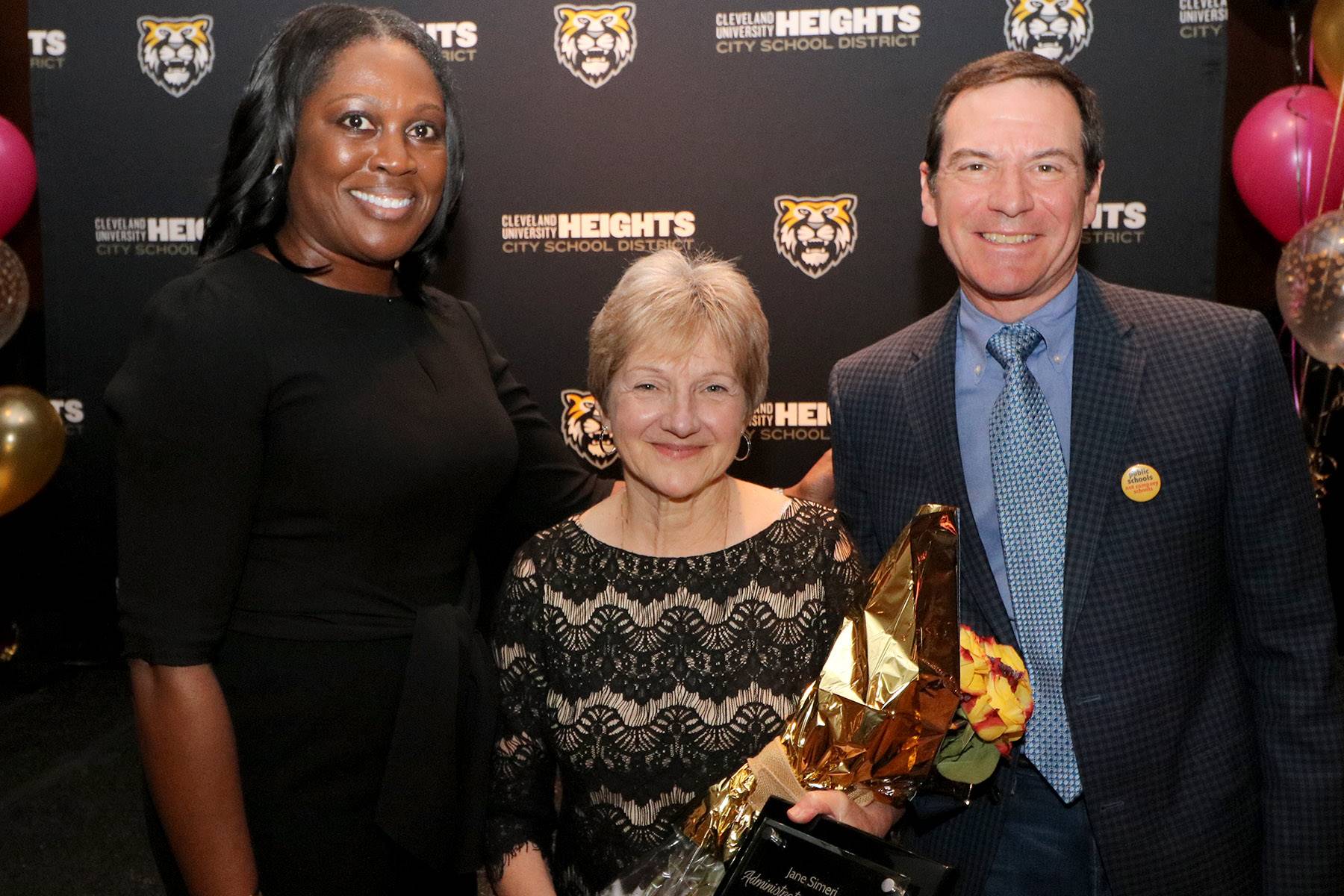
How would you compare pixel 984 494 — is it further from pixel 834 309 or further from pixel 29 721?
pixel 29 721

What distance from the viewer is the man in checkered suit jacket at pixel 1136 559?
1829mm

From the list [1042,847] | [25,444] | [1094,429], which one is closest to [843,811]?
[1042,847]

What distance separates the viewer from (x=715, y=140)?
4141 millimetres

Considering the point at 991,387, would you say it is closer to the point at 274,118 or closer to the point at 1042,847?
the point at 1042,847

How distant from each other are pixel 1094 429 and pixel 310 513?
1266 mm

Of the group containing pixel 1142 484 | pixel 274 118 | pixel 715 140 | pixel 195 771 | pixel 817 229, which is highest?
pixel 715 140

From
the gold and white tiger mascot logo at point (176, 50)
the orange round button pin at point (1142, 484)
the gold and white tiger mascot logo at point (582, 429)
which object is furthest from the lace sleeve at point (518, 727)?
the gold and white tiger mascot logo at point (176, 50)

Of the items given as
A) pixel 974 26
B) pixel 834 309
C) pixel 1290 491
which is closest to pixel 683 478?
pixel 1290 491

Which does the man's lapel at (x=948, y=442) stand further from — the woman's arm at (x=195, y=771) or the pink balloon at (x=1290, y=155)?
the pink balloon at (x=1290, y=155)

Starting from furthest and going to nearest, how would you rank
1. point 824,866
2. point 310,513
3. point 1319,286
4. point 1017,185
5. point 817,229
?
point 817,229 → point 1319,286 → point 1017,185 → point 310,513 → point 824,866

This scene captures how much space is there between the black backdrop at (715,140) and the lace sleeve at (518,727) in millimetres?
2428

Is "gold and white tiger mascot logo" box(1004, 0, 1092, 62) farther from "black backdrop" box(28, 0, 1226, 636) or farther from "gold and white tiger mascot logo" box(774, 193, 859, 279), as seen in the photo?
"gold and white tiger mascot logo" box(774, 193, 859, 279)

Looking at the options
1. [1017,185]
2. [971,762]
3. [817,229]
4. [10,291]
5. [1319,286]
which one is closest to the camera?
[971,762]

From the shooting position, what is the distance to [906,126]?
4.06 metres
